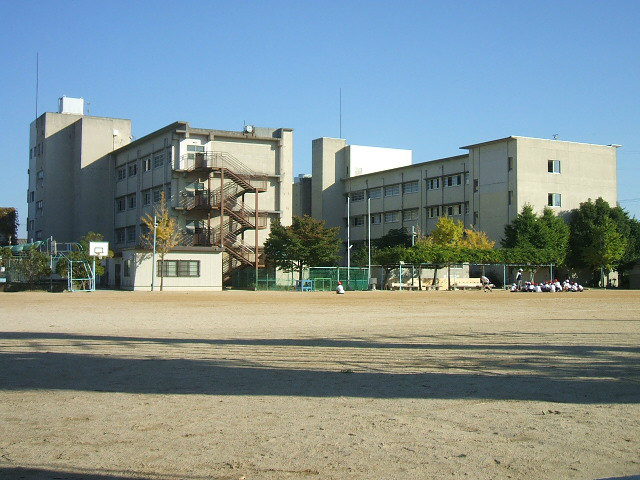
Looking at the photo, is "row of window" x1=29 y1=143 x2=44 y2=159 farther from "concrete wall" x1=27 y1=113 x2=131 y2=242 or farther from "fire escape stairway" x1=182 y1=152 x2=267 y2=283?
"fire escape stairway" x1=182 y1=152 x2=267 y2=283

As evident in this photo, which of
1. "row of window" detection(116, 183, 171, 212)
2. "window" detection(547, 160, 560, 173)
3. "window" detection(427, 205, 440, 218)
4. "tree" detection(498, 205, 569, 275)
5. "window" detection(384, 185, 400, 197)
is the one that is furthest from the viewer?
"window" detection(384, 185, 400, 197)

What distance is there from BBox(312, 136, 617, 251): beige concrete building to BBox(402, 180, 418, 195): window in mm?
125

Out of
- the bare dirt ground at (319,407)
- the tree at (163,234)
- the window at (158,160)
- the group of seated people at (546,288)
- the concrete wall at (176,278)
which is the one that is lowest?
the bare dirt ground at (319,407)

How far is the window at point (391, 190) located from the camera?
95.8 metres

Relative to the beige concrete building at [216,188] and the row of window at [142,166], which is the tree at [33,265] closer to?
the beige concrete building at [216,188]

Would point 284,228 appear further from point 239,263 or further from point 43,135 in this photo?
point 43,135

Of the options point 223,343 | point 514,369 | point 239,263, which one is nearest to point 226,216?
point 239,263

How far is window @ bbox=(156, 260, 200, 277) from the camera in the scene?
62.2 meters

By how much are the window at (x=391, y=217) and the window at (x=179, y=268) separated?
38.7m

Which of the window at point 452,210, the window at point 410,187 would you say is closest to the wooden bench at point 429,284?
the window at point 452,210

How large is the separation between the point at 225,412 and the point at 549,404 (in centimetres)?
384

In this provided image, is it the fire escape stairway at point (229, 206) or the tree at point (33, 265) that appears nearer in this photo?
the tree at point (33, 265)

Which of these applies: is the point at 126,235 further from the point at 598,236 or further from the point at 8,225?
the point at 598,236

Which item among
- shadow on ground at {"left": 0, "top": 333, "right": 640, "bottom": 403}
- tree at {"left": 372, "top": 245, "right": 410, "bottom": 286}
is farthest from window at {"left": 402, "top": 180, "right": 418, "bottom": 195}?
shadow on ground at {"left": 0, "top": 333, "right": 640, "bottom": 403}
